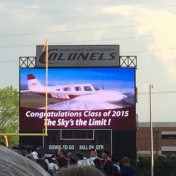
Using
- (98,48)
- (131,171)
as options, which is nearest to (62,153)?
(131,171)

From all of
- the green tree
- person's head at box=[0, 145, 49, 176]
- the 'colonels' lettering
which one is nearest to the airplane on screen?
the 'colonels' lettering

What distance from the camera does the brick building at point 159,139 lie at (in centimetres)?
5969

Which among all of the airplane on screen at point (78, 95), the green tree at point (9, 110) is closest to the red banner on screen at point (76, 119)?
the airplane on screen at point (78, 95)

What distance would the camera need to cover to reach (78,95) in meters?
29.7

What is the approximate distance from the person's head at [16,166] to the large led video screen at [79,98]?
2747 cm

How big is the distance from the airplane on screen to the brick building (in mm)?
30125

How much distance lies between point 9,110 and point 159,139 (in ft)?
48.4

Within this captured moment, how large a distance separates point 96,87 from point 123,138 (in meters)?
2.75

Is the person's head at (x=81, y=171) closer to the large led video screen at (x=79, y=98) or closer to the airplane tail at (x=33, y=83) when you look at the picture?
the large led video screen at (x=79, y=98)

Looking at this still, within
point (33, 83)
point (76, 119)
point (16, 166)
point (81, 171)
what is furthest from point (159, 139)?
point (16, 166)

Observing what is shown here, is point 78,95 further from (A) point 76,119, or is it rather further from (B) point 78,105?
(A) point 76,119

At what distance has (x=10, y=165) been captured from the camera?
1120 mm

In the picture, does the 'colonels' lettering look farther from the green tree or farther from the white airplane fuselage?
the green tree

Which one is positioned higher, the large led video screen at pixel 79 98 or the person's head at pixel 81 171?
the large led video screen at pixel 79 98
